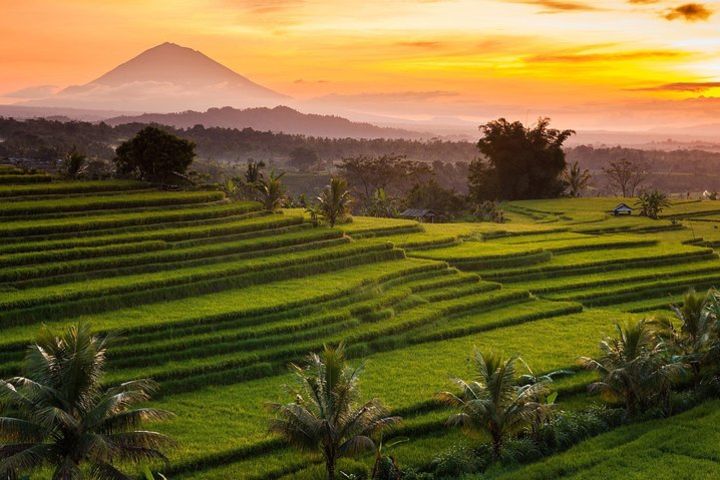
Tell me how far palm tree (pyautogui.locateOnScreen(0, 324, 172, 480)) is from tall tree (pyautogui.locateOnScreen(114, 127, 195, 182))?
2248 centimetres

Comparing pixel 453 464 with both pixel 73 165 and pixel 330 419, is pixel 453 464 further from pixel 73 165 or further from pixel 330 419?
pixel 73 165

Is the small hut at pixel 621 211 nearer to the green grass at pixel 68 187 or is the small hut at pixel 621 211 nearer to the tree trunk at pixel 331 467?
the green grass at pixel 68 187

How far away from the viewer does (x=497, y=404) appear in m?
14.8

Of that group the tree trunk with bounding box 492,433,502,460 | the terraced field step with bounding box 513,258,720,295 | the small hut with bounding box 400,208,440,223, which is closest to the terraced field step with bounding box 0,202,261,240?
the terraced field step with bounding box 513,258,720,295

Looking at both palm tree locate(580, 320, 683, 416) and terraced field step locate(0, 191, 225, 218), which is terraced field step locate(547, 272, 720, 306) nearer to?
palm tree locate(580, 320, 683, 416)

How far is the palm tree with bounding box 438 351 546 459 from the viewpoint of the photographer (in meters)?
14.7

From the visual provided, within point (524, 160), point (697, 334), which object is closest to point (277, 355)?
point (697, 334)

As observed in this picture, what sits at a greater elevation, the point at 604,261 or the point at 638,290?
the point at 604,261

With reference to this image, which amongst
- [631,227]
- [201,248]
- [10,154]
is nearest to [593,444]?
[201,248]

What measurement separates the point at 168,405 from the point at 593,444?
925 centimetres

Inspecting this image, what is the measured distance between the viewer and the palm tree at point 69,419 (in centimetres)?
1073

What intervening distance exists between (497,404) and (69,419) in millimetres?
8050

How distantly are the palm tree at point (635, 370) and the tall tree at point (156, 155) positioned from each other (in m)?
21.8

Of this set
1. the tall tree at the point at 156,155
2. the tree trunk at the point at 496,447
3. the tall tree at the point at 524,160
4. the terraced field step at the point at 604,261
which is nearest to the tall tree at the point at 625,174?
the tall tree at the point at 524,160
